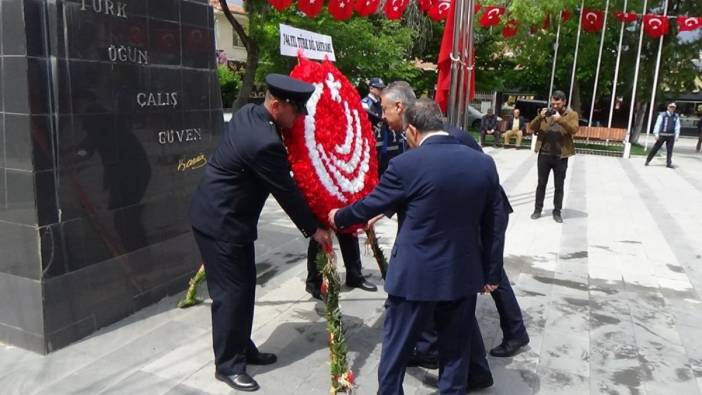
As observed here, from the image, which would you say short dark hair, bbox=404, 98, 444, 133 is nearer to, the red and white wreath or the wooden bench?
the red and white wreath

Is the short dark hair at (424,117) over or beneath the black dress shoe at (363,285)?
over

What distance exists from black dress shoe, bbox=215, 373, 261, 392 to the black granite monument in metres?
1.15

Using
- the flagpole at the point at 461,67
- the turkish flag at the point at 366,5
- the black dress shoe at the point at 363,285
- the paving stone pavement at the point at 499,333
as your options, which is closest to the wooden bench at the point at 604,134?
the turkish flag at the point at 366,5

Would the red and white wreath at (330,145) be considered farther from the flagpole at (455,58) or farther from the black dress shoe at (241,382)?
the flagpole at (455,58)

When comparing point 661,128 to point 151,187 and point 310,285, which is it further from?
point 151,187

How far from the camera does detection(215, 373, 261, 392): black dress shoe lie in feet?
10.0

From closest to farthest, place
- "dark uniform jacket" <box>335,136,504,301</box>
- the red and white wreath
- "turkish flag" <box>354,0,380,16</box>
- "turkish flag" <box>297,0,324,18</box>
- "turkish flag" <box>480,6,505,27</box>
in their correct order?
"dark uniform jacket" <box>335,136,504,301</box>
the red and white wreath
"turkish flag" <box>297,0,324,18</box>
"turkish flag" <box>354,0,380,16</box>
"turkish flag" <box>480,6,505,27</box>

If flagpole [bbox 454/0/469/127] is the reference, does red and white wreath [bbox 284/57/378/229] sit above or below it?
below

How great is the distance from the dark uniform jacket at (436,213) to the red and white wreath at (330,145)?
1.58 feet

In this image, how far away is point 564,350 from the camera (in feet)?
12.4

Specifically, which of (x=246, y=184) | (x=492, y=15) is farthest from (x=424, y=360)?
(x=492, y=15)

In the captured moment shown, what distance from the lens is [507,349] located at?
3.65 meters

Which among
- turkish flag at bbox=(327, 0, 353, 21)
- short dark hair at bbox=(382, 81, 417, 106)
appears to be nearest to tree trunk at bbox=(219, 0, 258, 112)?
turkish flag at bbox=(327, 0, 353, 21)

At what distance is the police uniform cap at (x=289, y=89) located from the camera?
9.10ft
